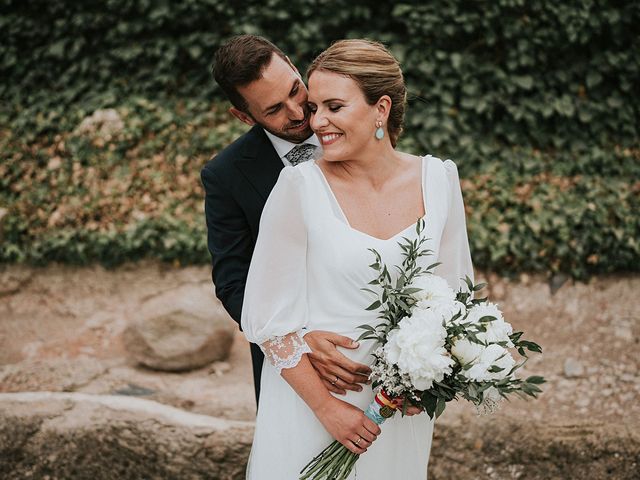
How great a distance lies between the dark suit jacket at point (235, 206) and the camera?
91.4 inches

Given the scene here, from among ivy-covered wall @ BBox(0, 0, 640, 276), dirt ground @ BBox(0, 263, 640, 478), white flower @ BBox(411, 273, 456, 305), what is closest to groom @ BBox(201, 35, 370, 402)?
white flower @ BBox(411, 273, 456, 305)

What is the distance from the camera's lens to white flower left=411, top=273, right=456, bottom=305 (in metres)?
1.82

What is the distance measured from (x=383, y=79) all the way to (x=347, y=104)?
167 mm

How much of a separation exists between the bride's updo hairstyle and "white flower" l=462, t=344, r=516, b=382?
893 millimetres

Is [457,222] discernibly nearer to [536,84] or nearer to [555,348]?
[555,348]

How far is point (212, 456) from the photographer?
3.33 m

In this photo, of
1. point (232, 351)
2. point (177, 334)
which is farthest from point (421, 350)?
point (232, 351)

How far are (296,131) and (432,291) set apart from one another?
856 millimetres

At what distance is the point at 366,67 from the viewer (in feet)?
6.61

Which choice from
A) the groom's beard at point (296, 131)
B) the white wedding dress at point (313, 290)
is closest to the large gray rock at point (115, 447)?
the white wedding dress at point (313, 290)

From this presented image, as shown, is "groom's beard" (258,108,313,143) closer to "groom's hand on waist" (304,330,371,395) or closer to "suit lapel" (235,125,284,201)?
"suit lapel" (235,125,284,201)

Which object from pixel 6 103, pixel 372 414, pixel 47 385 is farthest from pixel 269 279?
pixel 6 103

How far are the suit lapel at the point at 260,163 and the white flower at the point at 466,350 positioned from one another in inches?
36.8

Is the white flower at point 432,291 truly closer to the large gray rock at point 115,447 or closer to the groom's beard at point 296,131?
the groom's beard at point 296,131
